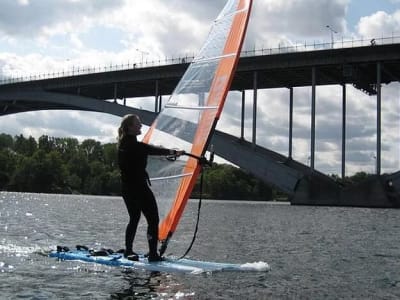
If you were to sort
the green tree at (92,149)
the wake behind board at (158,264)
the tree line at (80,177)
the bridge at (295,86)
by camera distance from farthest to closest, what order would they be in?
the green tree at (92,149) → the tree line at (80,177) → the bridge at (295,86) → the wake behind board at (158,264)

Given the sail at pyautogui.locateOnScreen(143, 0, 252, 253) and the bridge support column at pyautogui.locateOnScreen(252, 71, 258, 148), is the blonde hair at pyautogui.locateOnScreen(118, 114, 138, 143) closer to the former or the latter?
the sail at pyautogui.locateOnScreen(143, 0, 252, 253)

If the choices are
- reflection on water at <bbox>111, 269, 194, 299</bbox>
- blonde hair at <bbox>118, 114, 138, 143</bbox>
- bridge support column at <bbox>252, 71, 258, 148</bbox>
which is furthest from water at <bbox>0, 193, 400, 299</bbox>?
bridge support column at <bbox>252, 71, 258, 148</bbox>

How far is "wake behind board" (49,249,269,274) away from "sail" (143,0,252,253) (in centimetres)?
47

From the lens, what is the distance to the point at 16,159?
106875mm

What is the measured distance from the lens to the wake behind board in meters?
9.77

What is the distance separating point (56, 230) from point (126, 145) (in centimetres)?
1073

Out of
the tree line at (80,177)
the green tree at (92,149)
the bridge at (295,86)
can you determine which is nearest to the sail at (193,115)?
the bridge at (295,86)

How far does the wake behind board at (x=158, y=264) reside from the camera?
9.77m

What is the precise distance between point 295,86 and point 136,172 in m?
59.8

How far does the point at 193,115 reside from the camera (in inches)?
397

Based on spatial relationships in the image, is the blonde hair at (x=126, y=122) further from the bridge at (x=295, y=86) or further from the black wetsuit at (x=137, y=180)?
the bridge at (x=295, y=86)

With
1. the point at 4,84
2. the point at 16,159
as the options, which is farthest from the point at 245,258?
the point at 16,159

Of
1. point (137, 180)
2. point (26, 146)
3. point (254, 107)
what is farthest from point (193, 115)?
point (26, 146)

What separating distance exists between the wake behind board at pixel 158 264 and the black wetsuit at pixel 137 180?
0.36m
